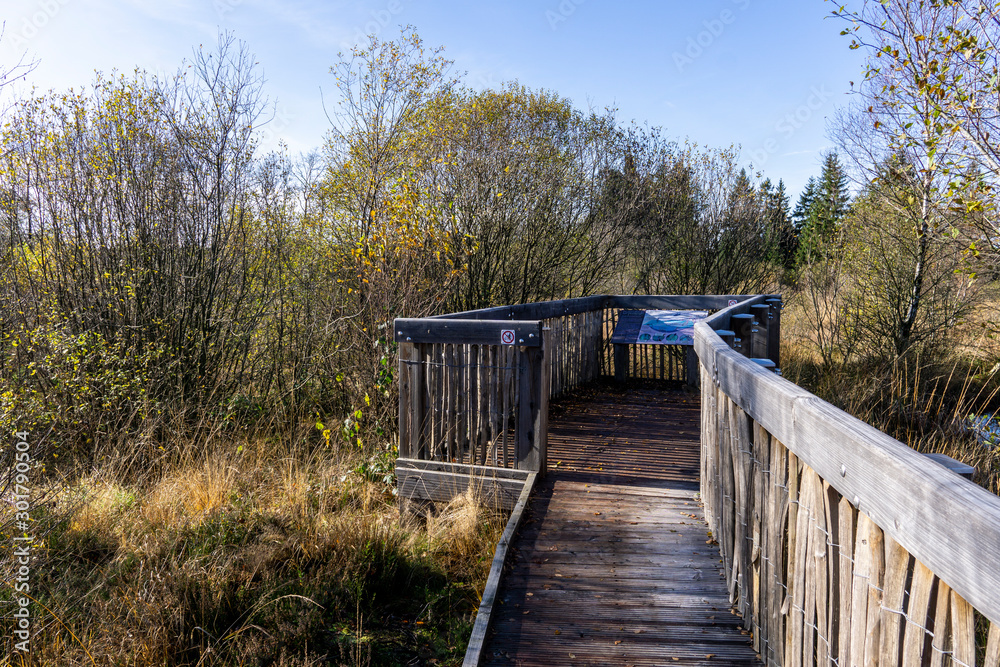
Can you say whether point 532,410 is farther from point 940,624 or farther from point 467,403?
point 940,624

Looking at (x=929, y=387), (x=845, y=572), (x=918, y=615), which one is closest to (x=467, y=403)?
(x=845, y=572)

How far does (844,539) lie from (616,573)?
206cm

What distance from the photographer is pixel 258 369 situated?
30.2 feet

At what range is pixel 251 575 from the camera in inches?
163

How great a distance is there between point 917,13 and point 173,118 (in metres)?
10.0

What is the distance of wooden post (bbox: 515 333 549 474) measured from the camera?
4.79 metres

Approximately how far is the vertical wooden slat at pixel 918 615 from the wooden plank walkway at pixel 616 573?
1.56m

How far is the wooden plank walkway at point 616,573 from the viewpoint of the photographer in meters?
2.81

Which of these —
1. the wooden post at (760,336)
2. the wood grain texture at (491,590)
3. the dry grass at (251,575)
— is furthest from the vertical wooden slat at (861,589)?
the wooden post at (760,336)

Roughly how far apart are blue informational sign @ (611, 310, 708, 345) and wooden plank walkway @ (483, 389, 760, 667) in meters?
3.30

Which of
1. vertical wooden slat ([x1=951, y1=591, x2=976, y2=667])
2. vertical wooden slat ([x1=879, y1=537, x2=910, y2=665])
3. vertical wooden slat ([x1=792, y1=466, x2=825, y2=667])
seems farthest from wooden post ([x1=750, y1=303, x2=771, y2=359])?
vertical wooden slat ([x1=951, y1=591, x2=976, y2=667])

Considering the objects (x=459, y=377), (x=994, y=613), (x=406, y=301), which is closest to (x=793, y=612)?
(x=994, y=613)

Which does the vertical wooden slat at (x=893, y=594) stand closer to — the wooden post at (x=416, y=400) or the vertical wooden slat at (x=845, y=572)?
the vertical wooden slat at (x=845, y=572)

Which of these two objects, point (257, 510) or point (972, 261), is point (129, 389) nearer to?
point (257, 510)
